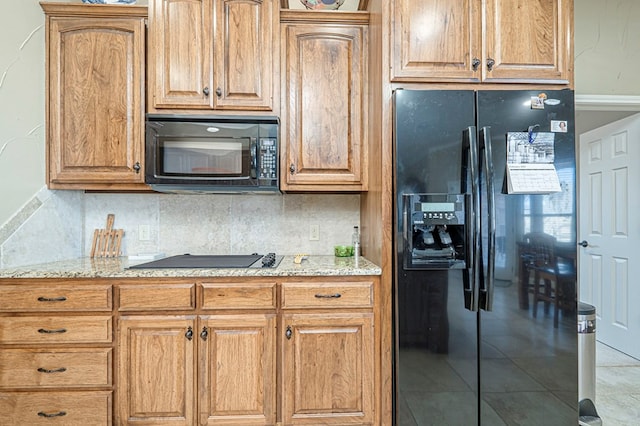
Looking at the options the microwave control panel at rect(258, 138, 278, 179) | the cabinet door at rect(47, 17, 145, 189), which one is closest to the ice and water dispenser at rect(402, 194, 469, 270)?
the microwave control panel at rect(258, 138, 278, 179)

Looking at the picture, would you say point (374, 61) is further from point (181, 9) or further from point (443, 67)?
point (181, 9)

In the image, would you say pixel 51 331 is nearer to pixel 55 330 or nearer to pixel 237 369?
pixel 55 330

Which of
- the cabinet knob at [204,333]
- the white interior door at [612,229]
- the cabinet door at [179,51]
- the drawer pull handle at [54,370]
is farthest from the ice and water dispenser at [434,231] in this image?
the white interior door at [612,229]

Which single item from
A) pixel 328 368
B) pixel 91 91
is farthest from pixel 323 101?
pixel 328 368

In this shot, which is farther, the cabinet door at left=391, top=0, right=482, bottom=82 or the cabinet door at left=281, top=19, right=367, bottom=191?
the cabinet door at left=281, top=19, right=367, bottom=191

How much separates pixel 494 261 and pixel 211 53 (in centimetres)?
184

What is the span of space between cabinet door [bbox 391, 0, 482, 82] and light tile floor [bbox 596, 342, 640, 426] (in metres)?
2.15

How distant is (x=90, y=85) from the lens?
188 cm

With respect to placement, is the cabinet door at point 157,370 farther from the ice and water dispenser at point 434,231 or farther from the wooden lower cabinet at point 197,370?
the ice and water dispenser at point 434,231

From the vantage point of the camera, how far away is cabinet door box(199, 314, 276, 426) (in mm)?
1588

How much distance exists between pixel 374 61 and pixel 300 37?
465 millimetres

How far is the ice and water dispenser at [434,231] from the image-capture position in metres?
1.52

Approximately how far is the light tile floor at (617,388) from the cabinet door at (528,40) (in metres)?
1.96

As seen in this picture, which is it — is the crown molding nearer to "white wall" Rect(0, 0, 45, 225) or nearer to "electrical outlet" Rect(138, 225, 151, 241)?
"electrical outlet" Rect(138, 225, 151, 241)
